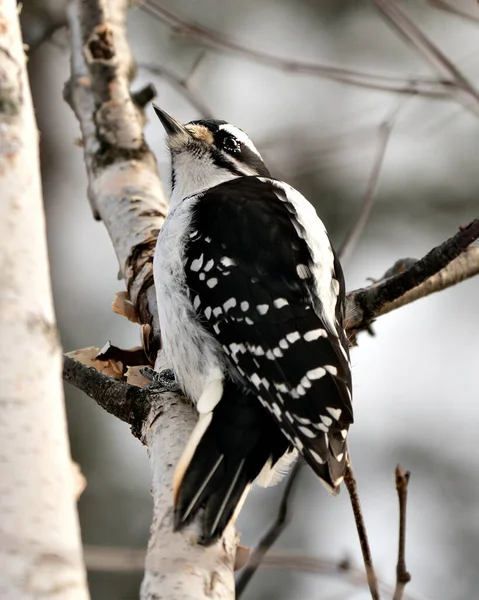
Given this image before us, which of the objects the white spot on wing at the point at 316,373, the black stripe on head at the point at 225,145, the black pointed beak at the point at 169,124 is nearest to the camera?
the white spot on wing at the point at 316,373

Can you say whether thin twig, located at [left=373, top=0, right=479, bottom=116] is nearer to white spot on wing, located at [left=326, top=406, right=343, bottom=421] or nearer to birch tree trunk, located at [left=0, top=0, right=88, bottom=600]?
white spot on wing, located at [left=326, top=406, right=343, bottom=421]

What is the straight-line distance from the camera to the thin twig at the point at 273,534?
2988 mm

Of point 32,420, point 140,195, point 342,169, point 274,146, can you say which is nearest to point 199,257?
point 140,195

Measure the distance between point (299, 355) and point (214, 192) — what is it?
0.99 metres

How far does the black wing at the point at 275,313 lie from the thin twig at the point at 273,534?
0.47 meters

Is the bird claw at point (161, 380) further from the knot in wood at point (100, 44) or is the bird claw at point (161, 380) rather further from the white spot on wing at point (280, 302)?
the knot in wood at point (100, 44)

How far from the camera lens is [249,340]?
9.25 ft

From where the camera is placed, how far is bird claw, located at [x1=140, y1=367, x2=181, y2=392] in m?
2.86

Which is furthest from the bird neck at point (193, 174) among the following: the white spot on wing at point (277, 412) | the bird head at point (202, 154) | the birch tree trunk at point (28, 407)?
the birch tree trunk at point (28, 407)

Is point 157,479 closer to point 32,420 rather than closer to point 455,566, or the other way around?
point 32,420

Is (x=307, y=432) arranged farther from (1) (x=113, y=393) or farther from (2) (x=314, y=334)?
(1) (x=113, y=393)

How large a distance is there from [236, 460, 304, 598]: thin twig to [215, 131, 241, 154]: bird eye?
169 centimetres

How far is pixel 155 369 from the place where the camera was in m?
3.45

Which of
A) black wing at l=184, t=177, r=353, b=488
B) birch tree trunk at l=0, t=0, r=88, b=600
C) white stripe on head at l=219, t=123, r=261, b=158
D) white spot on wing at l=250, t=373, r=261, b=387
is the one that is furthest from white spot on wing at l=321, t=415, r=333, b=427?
white stripe on head at l=219, t=123, r=261, b=158
